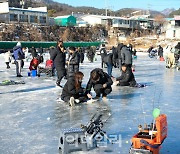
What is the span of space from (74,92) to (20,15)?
57.5 metres

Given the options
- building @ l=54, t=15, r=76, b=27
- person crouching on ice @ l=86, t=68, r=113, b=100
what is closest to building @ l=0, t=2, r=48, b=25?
building @ l=54, t=15, r=76, b=27

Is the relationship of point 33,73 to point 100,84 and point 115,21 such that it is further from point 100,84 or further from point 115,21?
point 115,21

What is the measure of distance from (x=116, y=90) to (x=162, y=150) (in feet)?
18.4

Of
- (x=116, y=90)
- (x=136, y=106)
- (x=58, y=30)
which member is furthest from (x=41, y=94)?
(x=58, y=30)

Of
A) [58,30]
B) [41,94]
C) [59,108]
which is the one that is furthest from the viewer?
[58,30]

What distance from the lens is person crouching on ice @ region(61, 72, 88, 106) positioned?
23.9 feet

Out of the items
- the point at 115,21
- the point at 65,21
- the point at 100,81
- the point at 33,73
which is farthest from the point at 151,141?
the point at 115,21

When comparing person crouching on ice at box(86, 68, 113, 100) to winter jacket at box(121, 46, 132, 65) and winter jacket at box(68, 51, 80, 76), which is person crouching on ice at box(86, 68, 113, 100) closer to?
winter jacket at box(68, 51, 80, 76)

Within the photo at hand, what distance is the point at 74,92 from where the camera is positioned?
746cm

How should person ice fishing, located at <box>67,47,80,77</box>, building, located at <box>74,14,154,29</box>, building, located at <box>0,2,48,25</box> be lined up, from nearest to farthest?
person ice fishing, located at <box>67,47,80,77</box>
building, located at <box>0,2,48,25</box>
building, located at <box>74,14,154,29</box>

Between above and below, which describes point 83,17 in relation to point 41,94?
above

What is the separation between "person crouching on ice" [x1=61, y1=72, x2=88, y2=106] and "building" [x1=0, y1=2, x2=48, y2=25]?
180 feet

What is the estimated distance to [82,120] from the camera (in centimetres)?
626

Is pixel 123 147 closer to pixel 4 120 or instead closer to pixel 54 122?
pixel 54 122
